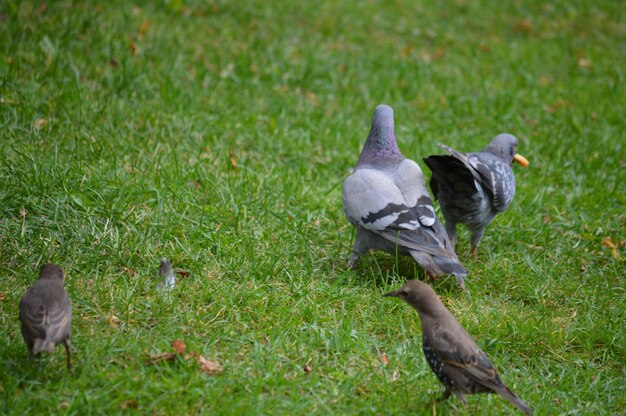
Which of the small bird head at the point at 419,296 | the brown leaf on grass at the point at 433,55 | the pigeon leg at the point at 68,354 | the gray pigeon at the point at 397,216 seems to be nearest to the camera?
the pigeon leg at the point at 68,354

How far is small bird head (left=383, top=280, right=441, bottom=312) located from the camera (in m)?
3.77

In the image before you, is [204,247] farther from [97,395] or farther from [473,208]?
[473,208]

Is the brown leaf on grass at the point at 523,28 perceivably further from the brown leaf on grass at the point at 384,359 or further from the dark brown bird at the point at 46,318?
the dark brown bird at the point at 46,318

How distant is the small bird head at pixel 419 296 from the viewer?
3.77 m

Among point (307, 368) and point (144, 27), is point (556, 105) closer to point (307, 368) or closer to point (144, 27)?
point (144, 27)

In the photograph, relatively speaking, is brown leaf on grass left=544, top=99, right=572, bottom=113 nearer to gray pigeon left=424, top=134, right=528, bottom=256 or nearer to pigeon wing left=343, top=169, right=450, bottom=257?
gray pigeon left=424, top=134, right=528, bottom=256

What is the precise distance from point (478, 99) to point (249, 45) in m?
2.99

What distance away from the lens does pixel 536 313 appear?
15.3 ft

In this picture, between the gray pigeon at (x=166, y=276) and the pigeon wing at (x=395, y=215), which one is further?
the pigeon wing at (x=395, y=215)

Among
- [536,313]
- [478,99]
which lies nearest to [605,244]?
[536,313]

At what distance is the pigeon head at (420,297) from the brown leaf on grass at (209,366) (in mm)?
1072

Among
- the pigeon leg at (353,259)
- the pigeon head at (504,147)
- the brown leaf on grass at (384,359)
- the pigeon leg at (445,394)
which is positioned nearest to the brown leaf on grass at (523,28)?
the pigeon head at (504,147)

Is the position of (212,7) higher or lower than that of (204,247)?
higher

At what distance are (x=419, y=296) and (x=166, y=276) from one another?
1630mm
